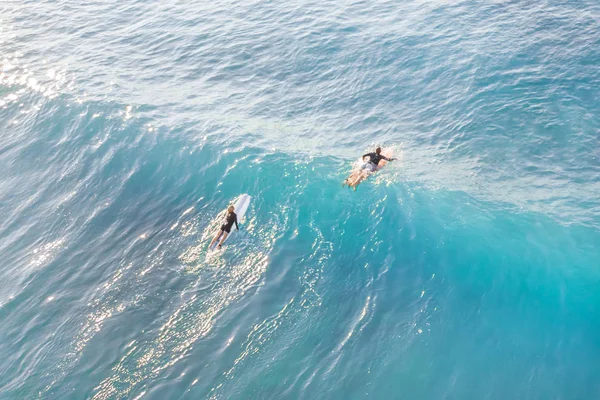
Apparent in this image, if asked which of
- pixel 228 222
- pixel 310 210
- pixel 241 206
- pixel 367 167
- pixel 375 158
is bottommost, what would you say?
pixel 310 210

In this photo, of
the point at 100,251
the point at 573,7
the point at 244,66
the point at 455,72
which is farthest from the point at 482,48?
the point at 100,251

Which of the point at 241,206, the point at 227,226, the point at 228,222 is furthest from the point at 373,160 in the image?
the point at 227,226

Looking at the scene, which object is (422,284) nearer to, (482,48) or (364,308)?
(364,308)

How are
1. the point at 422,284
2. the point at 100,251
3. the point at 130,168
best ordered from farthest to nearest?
the point at 130,168, the point at 100,251, the point at 422,284

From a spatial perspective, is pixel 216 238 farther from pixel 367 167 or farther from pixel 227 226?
pixel 367 167

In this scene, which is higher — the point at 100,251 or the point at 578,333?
the point at 100,251

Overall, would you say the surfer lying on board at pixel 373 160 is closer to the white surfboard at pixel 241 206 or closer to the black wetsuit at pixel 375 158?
the black wetsuit at pixel 375 158

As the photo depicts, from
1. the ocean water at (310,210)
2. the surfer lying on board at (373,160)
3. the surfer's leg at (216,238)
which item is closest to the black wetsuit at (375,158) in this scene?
the surfer lying on board at (373,160)

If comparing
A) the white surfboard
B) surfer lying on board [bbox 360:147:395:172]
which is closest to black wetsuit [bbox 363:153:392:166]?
surfer lying on board [bbox 360:147:395:172]

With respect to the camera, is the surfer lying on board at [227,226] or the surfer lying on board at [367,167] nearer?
the surfer lying on board at [227,226]
